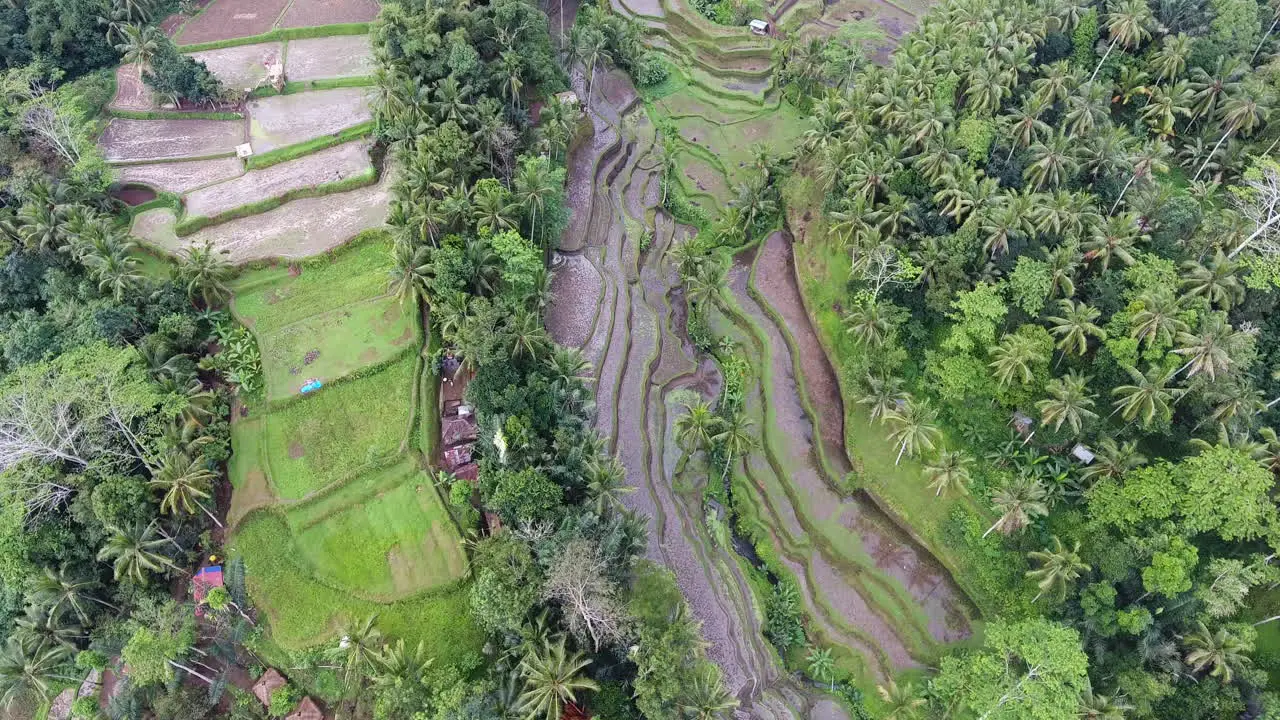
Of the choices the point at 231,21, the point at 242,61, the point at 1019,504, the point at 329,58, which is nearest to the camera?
the point at 1019,504

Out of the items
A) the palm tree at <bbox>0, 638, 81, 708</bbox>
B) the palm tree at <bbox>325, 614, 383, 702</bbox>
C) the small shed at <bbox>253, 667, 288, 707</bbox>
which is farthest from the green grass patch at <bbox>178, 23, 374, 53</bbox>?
the small shed at <bbox>253, 667, 288, 707</bbox>

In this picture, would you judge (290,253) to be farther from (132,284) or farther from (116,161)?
(116,161)

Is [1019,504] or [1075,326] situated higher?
[1075,326]

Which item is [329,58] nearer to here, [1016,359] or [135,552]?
[135,552]

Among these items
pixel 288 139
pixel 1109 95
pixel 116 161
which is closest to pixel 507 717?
pixel 288 139

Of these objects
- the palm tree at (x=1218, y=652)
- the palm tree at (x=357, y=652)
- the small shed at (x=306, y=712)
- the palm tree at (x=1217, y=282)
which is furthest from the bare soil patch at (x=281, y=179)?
the palm tree at (x=1218, y=652)

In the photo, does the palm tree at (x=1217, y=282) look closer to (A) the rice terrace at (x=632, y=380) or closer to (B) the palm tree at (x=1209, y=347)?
(A) the rice terrace at (x=632, y=380)

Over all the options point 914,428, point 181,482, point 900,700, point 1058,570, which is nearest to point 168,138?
point 181,482
